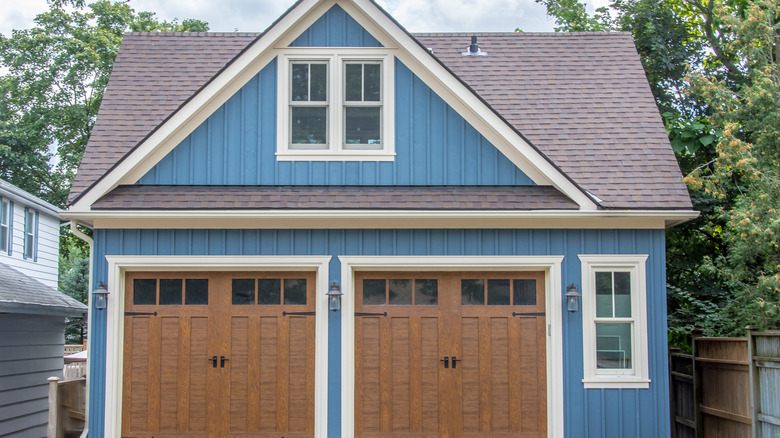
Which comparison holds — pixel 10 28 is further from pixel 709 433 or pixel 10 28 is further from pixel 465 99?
pixel 709 433

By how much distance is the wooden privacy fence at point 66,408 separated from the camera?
10008mm

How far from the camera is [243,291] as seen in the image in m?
9.94

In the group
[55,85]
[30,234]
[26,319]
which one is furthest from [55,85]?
[26,319]

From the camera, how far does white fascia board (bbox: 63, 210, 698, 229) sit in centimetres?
945

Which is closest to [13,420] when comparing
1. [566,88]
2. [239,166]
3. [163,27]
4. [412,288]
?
[239,166]

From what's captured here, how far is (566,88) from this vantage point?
39.5 feet

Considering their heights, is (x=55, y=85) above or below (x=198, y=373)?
above

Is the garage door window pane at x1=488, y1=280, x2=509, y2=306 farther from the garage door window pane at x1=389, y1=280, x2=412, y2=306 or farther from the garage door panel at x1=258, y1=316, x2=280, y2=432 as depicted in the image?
the garage door panel at x1=258, y1=316, x2=280, y2=432

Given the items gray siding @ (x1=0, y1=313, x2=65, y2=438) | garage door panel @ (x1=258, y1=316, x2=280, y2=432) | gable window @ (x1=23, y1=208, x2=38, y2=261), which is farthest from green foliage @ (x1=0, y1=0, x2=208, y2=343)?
garage door panel @ (x1=258, y1=316, x2=280, y2=432)

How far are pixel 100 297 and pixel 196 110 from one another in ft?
8.32

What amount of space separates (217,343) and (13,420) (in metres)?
6.13

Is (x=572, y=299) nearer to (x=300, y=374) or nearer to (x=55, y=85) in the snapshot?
(x=300, y=374)

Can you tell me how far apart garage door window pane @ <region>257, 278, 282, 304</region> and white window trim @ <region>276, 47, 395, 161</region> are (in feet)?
5.08

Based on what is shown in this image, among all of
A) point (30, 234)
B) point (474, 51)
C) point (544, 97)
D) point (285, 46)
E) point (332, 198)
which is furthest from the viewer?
point (30, 234)
